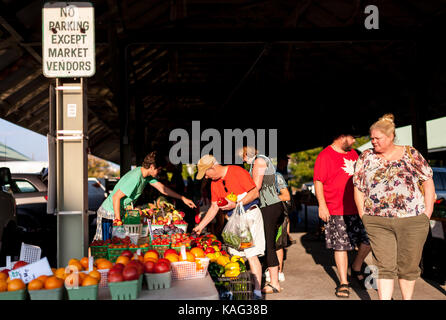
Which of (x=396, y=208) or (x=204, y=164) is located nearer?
(x=396, y=208)

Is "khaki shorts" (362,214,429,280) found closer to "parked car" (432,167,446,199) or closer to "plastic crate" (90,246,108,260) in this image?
"plastic crate" (90,246,108,260)

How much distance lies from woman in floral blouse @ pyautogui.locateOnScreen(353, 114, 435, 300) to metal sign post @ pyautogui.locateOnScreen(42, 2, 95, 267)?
2.63 metres

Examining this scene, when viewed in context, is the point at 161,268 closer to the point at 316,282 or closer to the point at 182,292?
the point at 182,292

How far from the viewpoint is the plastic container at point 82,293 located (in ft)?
8.13

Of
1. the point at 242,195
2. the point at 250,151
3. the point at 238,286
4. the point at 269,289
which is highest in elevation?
the point at 250,151

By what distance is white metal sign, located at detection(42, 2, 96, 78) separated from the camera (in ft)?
11.4

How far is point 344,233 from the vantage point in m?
5.29

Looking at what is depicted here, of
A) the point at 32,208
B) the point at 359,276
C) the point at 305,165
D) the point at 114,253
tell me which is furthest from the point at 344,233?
the point at 305,165

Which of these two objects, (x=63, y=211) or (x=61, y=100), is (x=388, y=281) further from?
(x=61, y=100)

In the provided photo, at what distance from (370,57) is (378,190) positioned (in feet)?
29.5

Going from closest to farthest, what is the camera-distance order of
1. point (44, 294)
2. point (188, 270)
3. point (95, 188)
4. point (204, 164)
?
1. point (44, 294)
2. point (188, 270)
3. point (204, 164)
4. point (95, 188)

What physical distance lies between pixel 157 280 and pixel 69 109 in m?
Result: 1.69

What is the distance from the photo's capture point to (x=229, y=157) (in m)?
16.8

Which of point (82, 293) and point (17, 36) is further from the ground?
point (17, 36)
